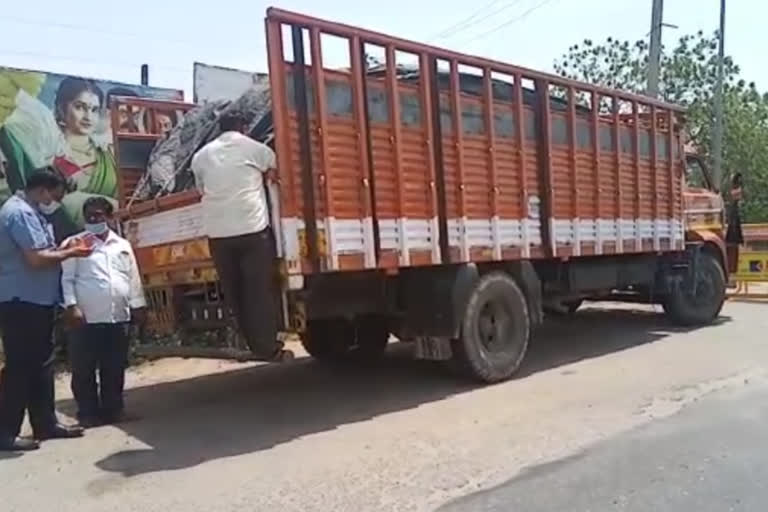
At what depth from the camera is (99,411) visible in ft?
22.3

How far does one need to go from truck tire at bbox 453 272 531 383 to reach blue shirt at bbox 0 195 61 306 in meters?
3.45

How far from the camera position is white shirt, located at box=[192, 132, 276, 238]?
6.10m

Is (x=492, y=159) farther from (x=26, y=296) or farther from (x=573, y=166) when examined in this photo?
(x=26, y=296)

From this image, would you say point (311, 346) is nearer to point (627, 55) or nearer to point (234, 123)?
point (234, 123)

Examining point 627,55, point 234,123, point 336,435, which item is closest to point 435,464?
point 336,435

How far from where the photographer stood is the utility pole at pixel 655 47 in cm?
1636

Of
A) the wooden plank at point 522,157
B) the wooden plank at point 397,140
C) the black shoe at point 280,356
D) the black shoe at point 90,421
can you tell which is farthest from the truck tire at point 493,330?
the black shoe at point 90,421

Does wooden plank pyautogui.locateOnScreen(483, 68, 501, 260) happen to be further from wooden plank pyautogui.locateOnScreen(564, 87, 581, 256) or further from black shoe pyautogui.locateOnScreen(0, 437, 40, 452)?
black shoe pyautogui.locateOnScreen(0, 437, 40, 452)

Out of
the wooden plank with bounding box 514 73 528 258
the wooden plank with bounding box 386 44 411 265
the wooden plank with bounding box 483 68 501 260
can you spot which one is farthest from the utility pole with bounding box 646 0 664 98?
the wooden plank with bounding box 386 44 411 265

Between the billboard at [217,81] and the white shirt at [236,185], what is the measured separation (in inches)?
236

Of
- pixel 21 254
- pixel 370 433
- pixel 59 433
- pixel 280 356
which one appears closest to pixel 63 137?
pixel 21 254

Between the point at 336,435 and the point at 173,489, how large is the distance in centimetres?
149

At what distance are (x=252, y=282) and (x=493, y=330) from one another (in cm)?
280

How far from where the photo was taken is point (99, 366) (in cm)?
677
